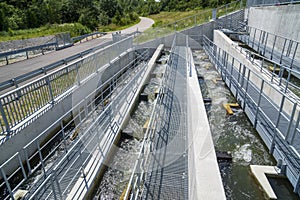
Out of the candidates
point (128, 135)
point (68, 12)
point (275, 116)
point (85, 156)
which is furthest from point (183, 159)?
point (68, 12)

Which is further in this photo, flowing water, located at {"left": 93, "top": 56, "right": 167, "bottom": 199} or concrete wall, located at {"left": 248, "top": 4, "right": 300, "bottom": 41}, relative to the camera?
concrete wall, located at {"left": 248, "top": 4, "right": 300, "bottom": 41}

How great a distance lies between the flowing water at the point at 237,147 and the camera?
4.24m

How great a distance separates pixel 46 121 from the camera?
20.5ft

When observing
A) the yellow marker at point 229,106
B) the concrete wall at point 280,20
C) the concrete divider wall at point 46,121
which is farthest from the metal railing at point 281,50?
the concrete divider wall at point 46,121

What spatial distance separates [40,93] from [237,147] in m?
5.48

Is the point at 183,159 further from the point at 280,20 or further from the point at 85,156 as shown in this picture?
the point at 280,20

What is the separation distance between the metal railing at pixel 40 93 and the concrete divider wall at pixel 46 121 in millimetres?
150

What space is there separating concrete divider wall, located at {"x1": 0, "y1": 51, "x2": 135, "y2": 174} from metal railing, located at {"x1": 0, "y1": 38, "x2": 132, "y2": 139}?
150mm

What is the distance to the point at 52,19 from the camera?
44375 mm

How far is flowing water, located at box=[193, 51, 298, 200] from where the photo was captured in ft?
13.9

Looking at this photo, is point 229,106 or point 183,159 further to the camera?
point 229,106

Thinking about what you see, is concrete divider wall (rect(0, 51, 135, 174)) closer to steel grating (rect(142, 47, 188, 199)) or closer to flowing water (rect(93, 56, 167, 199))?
flowing water (rect(93, 56, 167, 199))

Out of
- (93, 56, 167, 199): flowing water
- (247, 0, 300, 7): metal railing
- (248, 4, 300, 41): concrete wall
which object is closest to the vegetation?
(247, 0, 300, 7): metal railing

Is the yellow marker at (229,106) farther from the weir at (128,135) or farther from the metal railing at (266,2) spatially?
the metal railing at (266,2)
